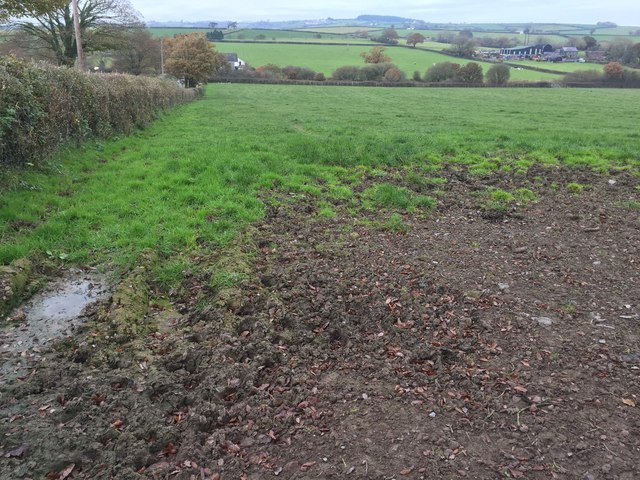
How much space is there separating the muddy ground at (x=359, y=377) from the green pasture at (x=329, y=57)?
77.8 m

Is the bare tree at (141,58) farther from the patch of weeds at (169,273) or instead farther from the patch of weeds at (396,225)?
the patch of weeds at (169,273)

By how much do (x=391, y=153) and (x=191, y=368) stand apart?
33.0 feet

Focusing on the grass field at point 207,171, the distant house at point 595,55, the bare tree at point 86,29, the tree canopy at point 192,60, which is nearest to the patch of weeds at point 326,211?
the grass field at point 207,171

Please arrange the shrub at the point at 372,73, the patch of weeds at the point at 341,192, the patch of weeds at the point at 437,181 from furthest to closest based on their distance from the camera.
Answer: the shrub at the point at 372,73 → the patch of weeds at the point at 437,181 → the patch of weeds at the point at 341,192

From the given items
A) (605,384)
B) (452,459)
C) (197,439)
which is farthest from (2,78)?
(605,384)

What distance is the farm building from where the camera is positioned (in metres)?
112

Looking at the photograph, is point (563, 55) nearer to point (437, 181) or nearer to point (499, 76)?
point (499, 76)

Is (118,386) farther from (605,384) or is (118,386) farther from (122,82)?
(122,82)

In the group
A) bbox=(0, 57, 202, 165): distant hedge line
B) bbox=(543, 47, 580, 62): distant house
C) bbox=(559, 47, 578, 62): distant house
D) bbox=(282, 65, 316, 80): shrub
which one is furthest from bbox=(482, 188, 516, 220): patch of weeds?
bbox=(559, 47, 578, 62): distant house

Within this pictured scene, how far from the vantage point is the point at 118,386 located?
3977 mm

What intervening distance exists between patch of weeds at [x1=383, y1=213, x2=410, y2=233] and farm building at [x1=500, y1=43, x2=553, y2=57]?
11992 cm

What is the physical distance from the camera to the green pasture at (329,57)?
83725 millimetres

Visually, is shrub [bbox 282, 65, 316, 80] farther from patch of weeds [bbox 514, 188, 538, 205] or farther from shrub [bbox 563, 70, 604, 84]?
patch of weeds [bbox 514, 188, 538, 205]

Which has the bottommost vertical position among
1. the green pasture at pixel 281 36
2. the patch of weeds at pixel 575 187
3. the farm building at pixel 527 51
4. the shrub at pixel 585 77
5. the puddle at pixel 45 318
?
the puddle at pixel 45 318
